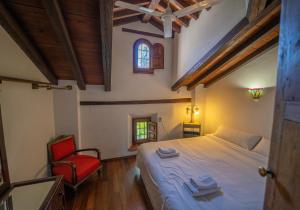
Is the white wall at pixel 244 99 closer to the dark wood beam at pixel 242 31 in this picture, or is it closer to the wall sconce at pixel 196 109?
the wall sconce at pixel 196 109

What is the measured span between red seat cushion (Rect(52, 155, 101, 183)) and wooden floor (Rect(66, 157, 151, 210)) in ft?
1.00

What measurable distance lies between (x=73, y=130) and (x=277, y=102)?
10.8ft

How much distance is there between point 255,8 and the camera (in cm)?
167

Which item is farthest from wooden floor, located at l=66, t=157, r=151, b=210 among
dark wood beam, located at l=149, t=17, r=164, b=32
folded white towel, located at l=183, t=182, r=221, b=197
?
dark wood beam, located at l=149, t=17, r=164, b=32

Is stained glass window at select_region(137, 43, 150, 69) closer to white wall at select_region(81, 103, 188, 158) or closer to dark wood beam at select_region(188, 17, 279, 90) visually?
white wall at select_region(81, 103, 188, 158)

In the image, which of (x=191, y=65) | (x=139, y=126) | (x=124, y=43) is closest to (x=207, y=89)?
(x=191, y=65)

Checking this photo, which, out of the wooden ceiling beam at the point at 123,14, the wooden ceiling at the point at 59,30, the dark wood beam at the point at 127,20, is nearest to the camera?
the wooden ceiling at the point at 59,30

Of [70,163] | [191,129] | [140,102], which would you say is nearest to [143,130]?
[140,102]

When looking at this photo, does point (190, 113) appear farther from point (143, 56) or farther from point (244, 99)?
point (143, 56)

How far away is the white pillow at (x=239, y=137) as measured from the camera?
9.07ft

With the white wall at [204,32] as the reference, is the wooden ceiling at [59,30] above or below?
below

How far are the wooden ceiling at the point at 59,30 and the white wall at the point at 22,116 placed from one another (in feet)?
0.52

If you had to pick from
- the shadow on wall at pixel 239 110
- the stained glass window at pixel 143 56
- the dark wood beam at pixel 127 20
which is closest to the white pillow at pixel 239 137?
the shadow on wall at pixel 239 110

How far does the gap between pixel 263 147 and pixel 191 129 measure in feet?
5.76
